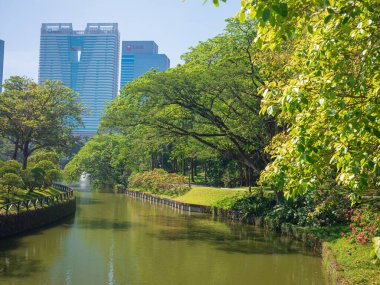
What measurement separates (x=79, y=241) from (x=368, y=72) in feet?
51.2

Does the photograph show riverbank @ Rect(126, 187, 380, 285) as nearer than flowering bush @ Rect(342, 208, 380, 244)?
Yes

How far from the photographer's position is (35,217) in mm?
20969

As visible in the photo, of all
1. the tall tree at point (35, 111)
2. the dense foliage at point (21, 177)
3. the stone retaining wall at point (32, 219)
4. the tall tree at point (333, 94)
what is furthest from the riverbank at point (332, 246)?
the tall tree at point (35, 111)

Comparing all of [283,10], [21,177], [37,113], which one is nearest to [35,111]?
[37,113]

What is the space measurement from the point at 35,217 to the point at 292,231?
13571 millimetres

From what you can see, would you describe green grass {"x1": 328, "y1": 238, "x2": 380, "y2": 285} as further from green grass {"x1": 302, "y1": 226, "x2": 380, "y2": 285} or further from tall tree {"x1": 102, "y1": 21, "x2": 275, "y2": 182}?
tall tree {"x1": 102, "y1": 21, "x2": 275, "y2": 182}

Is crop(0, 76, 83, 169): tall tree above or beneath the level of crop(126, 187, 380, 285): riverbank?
above

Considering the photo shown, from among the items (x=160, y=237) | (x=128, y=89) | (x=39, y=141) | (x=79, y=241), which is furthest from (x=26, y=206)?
(x=39, y=141)

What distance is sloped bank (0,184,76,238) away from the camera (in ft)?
59.0

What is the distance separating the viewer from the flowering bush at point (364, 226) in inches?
559

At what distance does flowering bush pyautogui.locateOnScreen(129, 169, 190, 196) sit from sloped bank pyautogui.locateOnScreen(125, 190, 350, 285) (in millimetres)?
1550

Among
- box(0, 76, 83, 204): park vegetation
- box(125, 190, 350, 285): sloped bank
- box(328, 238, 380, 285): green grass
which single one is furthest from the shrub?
box(0, 76, 83, 204): park vegetation

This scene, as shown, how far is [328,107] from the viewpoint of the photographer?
6.29 metres

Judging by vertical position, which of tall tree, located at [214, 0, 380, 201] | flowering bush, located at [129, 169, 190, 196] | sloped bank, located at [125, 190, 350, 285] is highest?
tall tree, located at [214, 0, 380, 201]
